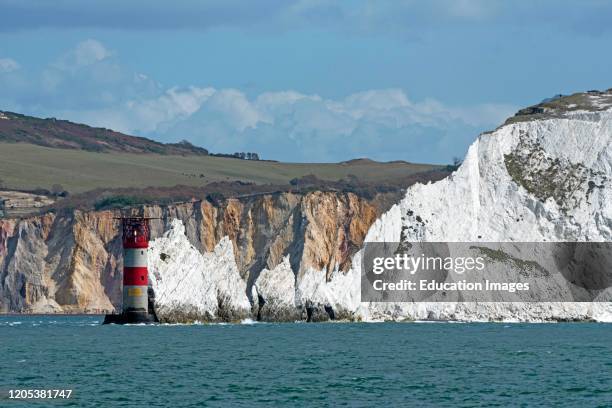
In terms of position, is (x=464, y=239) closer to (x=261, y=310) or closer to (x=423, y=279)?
(x=423, y=279)

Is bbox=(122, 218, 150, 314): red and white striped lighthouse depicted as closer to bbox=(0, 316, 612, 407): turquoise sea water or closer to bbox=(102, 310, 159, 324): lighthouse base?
bbox=(102, 310, 159, 324): lighthouse base

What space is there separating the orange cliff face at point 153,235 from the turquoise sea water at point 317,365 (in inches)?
2279

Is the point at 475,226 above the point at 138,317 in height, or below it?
above

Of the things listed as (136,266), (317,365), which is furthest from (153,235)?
(317,365)

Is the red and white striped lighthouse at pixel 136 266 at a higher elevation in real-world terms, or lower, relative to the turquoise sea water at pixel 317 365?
higher

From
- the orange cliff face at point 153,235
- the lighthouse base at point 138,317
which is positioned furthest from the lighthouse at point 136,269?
the orange cliff face at point 153,235

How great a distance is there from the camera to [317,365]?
235ft

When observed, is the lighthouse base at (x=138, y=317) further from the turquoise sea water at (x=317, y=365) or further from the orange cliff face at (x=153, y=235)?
the orange cliff face at (x=153, y=235)

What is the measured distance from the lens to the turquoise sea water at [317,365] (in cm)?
5759

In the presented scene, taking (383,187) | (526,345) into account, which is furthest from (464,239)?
(383,187)

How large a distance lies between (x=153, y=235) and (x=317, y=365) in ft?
343

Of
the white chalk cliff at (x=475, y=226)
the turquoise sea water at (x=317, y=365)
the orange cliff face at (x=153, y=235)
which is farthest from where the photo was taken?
the orange cliff face at (x=153, y=235)

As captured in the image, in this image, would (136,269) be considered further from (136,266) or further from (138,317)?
(138,317)

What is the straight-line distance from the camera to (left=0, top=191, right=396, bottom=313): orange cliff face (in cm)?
16050
